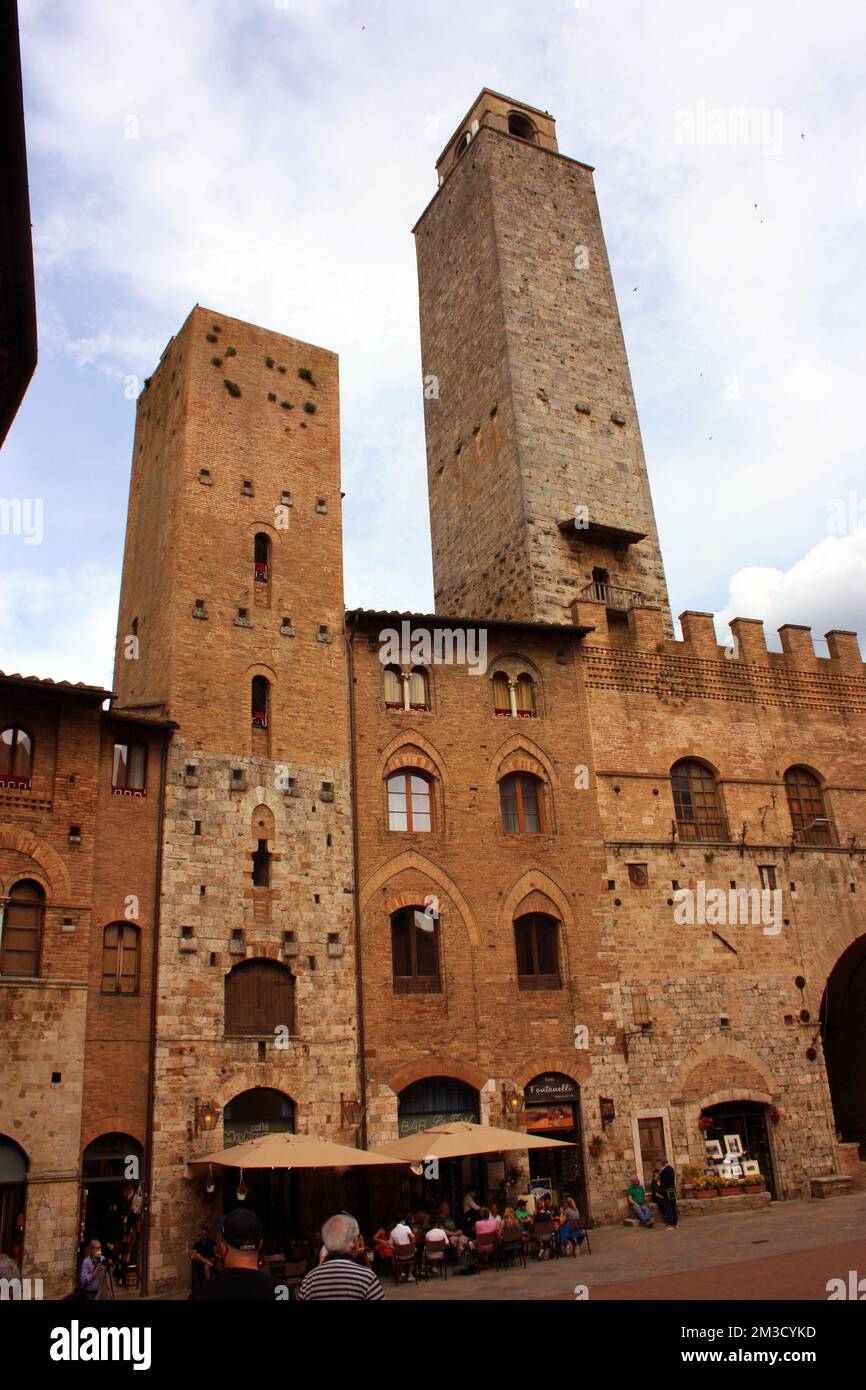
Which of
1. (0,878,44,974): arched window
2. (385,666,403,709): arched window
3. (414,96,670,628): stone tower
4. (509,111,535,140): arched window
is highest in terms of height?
(509,111,535,140): arched window

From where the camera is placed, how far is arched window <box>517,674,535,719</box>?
25.5m

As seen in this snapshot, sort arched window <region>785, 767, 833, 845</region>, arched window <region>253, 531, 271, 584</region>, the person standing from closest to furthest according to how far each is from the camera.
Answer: the person standing
arched window <region>253, 531, 271, 584</region>
arched window <region>785, 767, 833, 845</region>

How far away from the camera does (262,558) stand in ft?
80.3

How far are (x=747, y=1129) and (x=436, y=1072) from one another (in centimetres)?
782

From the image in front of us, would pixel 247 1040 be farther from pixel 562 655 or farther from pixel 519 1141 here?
pixel 562 655

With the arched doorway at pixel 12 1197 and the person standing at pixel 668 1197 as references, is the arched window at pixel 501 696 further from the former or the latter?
the arched doorway at pixel 12 1197

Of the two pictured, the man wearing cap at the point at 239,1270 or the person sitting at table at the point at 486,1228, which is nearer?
the man wearing cap at the point at 239,1270

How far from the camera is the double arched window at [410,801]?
76.9ft

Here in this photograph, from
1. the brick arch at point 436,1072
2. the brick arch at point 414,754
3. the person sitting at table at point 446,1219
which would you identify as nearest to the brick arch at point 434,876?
the brick arch at point 414,754

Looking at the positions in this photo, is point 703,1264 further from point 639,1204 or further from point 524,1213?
point 639,1204

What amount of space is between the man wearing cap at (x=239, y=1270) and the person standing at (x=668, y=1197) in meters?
18.2

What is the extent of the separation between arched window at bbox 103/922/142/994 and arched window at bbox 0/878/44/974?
127 centimetres

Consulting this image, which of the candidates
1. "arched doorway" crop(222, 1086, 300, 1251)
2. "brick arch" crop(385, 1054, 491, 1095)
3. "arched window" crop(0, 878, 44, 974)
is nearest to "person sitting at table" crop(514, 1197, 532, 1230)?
"brick arch" crop(385, 1054, 491, 1095)

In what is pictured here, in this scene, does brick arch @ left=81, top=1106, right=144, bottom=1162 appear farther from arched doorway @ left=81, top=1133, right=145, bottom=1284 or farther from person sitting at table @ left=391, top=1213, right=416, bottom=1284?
person sitting at table @ left=391, top=1213, right=416, bottom=1284
